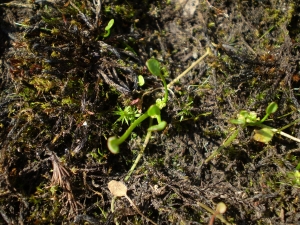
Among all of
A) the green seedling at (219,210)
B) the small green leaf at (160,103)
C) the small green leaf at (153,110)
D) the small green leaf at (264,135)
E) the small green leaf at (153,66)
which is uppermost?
the small green leaf at (153,66)

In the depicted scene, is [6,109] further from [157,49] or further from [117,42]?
[157,49]

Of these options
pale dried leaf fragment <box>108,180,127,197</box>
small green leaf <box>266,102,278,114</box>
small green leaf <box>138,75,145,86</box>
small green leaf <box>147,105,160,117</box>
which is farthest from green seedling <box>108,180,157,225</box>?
small green leaf <box>266,102,278,114</box>

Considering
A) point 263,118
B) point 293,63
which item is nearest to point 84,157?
point 263,118

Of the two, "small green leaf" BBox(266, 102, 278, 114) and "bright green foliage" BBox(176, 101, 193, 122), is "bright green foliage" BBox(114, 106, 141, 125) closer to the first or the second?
"bright green foliage" BBox(176, 101, 193, 122)

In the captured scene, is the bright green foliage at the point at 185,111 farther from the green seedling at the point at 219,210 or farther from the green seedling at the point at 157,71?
the green seedling at the point at 219,210

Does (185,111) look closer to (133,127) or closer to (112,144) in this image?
(133,127)

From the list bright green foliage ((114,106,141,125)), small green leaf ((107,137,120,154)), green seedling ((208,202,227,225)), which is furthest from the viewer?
bright green foliage ((114,106,141,125))

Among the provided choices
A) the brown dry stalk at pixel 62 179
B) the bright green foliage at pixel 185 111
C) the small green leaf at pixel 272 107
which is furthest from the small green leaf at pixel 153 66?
the brown dry stalk at pixel 62 179
